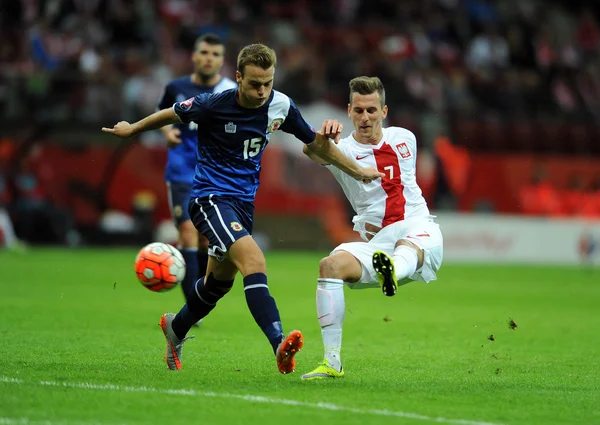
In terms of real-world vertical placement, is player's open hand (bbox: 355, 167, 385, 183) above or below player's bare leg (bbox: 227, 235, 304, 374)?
above

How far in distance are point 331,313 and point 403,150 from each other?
1527mm

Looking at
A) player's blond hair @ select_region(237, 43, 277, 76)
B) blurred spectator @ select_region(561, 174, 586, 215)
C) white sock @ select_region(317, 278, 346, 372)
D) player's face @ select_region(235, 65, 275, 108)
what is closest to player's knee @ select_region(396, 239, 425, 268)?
white sock @ select_region(317, 278, 346, 372)

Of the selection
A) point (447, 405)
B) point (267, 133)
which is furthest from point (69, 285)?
point (447, 405)

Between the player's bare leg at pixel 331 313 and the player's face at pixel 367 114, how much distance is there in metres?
1.13

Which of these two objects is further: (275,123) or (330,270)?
(275,123)

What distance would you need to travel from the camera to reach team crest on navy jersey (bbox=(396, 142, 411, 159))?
7.43 meters

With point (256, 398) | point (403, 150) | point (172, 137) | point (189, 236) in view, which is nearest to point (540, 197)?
point (189, 236)

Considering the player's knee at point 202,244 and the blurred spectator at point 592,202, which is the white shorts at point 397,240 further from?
the blurred spectator at point 592,202

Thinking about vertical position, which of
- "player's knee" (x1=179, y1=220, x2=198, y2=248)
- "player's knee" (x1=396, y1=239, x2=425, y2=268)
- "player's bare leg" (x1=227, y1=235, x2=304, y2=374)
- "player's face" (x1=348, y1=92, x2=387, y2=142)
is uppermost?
"player's face" (x1=348, y1=92, x2=387, y2=142)

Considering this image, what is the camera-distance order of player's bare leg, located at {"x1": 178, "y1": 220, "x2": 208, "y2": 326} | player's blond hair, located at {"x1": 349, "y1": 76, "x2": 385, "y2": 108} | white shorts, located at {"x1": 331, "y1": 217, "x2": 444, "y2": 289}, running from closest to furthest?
white shorts, located at {"x1": 331, "y1": 217, "x2": 444, "y2": 289} → player's blond hair, located at {"x1": 349, "y1": 76, "x2": 385, "y2": 108} → player's bare leg, located at {"x1": 178, "y1": 220, "x2": 208, "y2": 326}

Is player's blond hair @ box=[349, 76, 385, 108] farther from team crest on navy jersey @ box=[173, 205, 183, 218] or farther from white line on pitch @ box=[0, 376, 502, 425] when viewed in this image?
team crest on navy jersey @ box=[173, 205, 183, 218]

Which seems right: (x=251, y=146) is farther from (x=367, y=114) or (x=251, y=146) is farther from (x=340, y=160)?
(x=367, y=114)

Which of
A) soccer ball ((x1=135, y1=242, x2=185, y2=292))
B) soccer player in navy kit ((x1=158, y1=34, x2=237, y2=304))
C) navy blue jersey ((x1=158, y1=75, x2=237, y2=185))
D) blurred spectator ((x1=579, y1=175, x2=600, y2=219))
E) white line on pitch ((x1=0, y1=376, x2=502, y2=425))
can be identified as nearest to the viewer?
white line on pitch ((x1=0, y1=376, x2=502, y2=425))

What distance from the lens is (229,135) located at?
6707 mm
